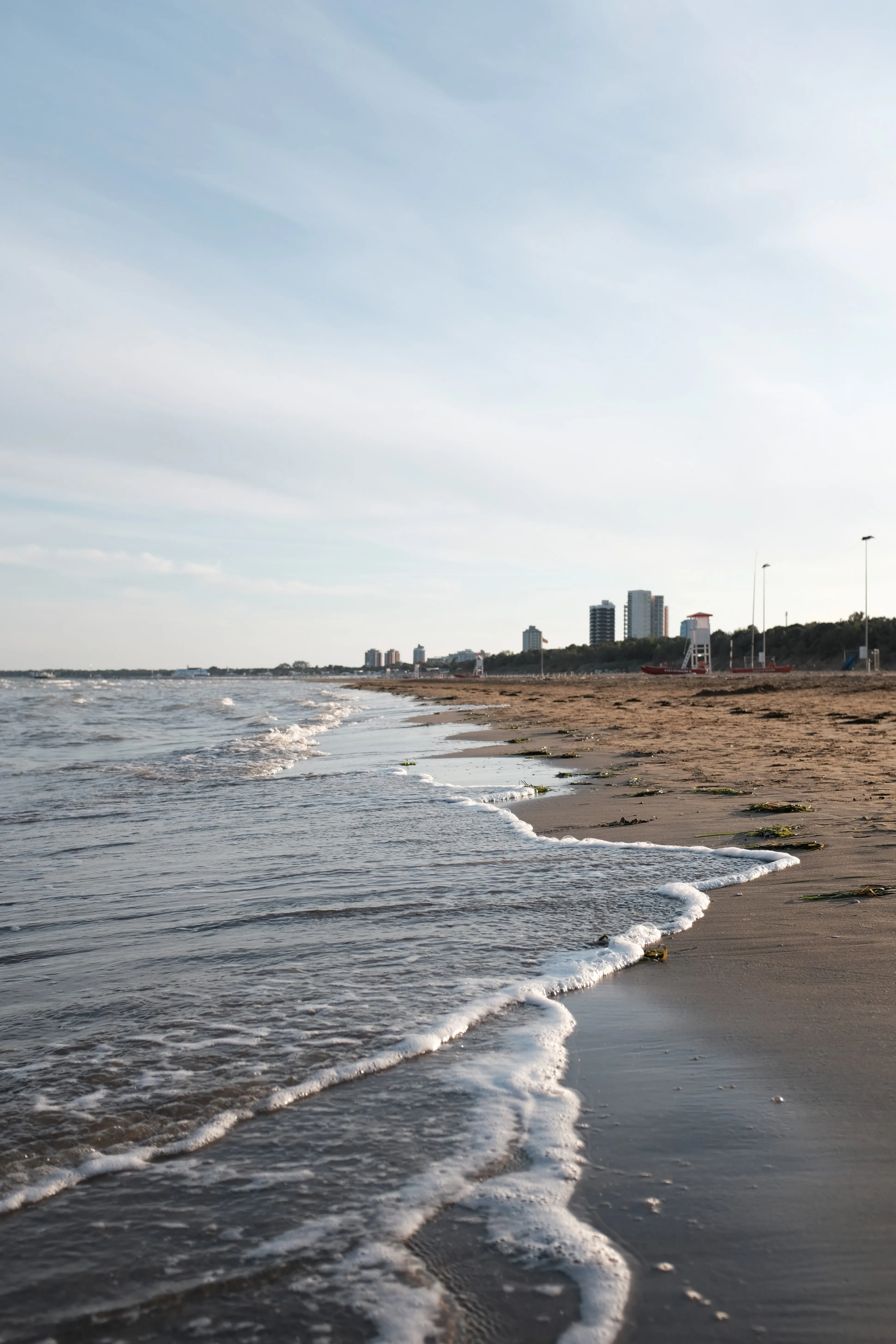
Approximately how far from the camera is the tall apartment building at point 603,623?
7584 inches

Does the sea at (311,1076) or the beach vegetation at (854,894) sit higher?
the beach vegetation at (854,894)

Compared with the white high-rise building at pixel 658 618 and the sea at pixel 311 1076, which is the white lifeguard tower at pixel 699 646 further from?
the white high-rise building at pixel 658 618

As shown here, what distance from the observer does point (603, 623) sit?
637 ft

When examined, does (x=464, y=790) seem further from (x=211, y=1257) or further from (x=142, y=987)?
(x=211, y=1257)

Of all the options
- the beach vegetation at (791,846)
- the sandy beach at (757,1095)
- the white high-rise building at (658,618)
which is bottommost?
the sandy beach at (757,1095)

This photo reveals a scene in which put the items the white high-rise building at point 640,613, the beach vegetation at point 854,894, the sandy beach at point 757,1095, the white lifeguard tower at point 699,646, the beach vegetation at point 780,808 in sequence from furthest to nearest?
the white high-rise building at point 640,613, the white lifeguard tower at point 699,646, the beach vegetation at point 780,808, the beach vegetation at point 854,894, the sandy beach at point 757,1095

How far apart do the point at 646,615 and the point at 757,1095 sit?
180008 millimetres

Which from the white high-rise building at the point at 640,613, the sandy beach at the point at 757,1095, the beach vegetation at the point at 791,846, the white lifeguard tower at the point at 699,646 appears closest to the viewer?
the sandy beach at the point at 757,1095

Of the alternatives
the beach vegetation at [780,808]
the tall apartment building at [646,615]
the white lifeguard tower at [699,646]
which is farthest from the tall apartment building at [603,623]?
the beach vegetation at [780,808]

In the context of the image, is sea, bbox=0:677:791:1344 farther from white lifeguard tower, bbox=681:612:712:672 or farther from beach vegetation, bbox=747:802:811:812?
white lifeguard tower, bbox=681:612:712:672

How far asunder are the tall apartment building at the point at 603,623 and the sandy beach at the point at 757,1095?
18801cm

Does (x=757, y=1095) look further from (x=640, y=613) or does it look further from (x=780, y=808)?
(x=640, y=613)

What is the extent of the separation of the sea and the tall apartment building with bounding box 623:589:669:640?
571 ft

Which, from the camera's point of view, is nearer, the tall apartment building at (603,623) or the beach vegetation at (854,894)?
the beach vegetation at (854,894)
